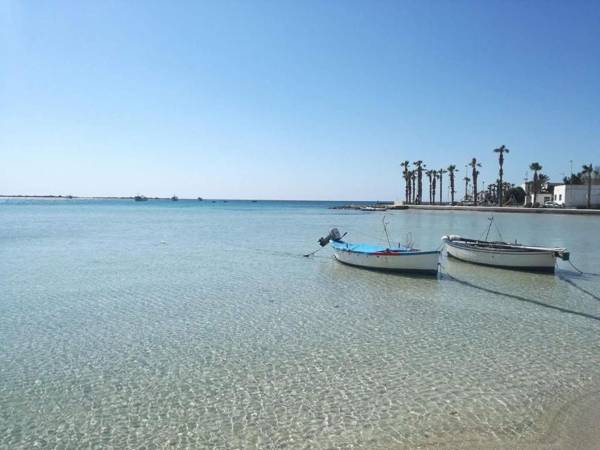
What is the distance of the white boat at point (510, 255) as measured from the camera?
21.3m

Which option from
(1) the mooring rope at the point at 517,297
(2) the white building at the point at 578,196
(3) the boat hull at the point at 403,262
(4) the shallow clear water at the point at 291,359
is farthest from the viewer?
(2) the white building at the point at 578,196

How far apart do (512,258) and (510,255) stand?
175 millimetres

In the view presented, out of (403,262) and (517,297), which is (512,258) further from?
(517,297)

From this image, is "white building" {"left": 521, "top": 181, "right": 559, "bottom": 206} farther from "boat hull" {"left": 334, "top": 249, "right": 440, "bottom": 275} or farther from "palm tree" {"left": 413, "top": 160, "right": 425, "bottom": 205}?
"boat hull" {"left": 334, "top": 249, "right": 440, "bottom": 275}

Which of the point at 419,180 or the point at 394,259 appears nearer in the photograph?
the point at 394,259

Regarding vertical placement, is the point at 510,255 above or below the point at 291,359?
above

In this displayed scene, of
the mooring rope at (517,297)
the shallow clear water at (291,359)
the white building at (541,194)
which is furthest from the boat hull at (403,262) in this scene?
the white building at (541,194)

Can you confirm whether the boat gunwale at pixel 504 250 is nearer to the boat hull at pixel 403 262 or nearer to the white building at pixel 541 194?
the boat hull at pixel 403 262

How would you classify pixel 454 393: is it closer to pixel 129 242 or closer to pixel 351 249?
pixel 351 249

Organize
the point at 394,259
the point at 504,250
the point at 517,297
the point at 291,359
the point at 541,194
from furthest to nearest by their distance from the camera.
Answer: the point at 541,194 → the point at 504,250 → the point at 394,259 → the point at 517,297 → the point at 291,359

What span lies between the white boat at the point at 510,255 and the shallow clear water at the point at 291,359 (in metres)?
1.31

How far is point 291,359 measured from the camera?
32.9ft

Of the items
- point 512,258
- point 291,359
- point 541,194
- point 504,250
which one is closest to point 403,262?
point 504,250

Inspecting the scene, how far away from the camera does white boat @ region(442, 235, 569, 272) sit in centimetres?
2128
